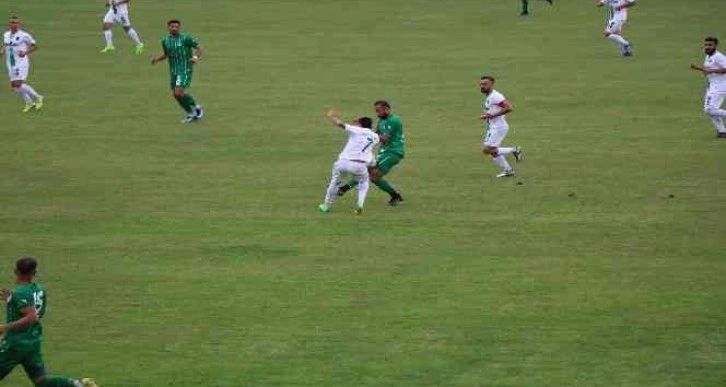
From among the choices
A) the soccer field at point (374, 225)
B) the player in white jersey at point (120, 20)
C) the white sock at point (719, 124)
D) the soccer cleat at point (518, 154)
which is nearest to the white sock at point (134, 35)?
the player in white jersey at point (120, 20)

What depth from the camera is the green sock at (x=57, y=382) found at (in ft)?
47.2

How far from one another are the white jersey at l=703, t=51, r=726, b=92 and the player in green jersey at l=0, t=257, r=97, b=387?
19.9 meters

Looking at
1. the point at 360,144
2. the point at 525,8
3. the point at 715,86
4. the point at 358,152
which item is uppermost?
the point at 360,144

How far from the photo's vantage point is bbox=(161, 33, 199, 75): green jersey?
105ft

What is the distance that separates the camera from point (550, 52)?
44.0m

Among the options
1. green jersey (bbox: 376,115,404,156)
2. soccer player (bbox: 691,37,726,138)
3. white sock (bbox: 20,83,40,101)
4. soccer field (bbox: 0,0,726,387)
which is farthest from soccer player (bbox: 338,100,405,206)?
white sock (bbox: 20,83,40,101)

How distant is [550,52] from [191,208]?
2214cm

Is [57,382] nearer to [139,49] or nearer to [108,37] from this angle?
[139,49]

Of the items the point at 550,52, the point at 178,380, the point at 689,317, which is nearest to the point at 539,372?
the point at 689,317

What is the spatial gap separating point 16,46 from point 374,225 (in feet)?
50.9

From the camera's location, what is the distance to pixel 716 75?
30406 millimetres

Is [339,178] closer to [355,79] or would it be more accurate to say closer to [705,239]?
[705,239]

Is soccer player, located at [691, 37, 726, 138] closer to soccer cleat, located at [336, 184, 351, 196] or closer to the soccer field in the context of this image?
the soccer field

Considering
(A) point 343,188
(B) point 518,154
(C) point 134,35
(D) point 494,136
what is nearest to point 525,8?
(C) point 134,35
